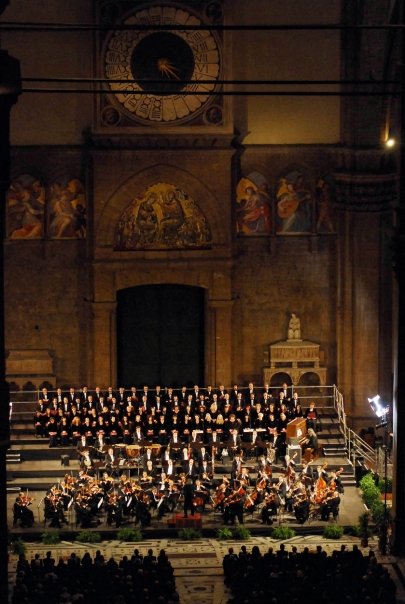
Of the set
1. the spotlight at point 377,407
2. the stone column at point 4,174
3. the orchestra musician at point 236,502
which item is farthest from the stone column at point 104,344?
the stone column at point 4,174

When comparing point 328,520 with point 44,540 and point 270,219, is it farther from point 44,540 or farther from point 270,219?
point 270,219

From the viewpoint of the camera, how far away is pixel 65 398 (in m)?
46.1

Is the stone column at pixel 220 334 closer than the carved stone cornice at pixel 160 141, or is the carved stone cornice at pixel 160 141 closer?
the carved stone cornice at pixel 160 141

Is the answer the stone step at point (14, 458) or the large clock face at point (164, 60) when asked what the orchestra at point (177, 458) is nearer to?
the stone step at point (14, 458)

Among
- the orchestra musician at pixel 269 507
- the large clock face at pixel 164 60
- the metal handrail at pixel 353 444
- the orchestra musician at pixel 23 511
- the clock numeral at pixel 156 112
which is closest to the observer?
the orchestra musician at pixel 23 511

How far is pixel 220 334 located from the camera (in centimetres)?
4856

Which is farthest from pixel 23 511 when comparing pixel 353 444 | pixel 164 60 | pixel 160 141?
pixel 164 60

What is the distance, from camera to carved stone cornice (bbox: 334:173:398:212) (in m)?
47.3

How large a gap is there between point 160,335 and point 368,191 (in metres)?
7.98

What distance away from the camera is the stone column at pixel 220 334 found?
48469 mm

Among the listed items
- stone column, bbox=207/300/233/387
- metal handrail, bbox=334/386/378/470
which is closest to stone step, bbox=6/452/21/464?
stone column, bbox=207/300/233/387

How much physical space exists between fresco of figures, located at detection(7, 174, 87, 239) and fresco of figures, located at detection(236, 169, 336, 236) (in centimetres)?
503

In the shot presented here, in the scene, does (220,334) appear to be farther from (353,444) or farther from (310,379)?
(353,444)

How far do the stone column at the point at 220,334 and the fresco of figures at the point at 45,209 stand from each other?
480 cm
